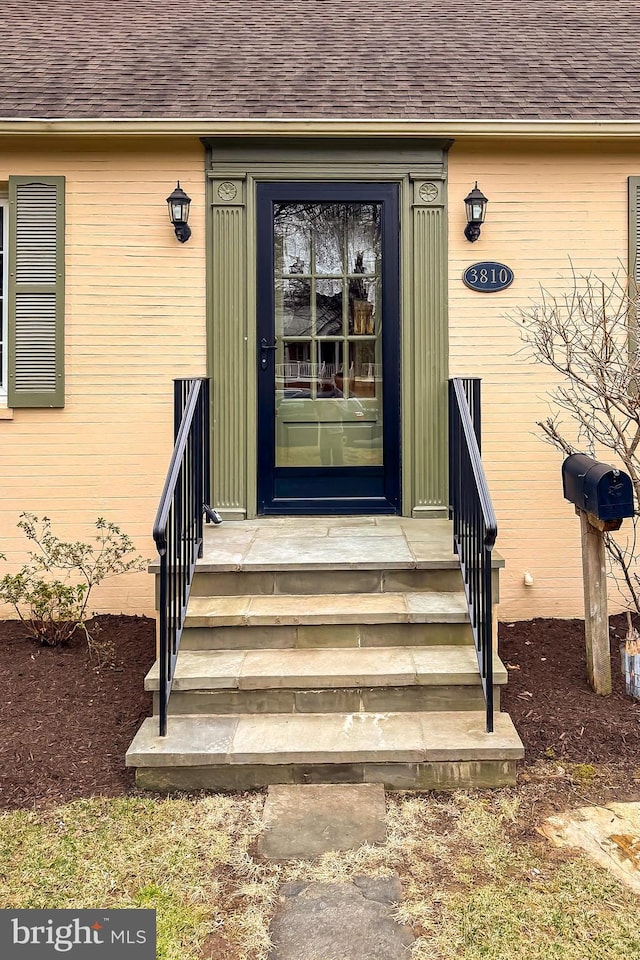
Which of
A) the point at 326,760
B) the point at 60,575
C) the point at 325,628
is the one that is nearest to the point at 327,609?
the point at 325,628

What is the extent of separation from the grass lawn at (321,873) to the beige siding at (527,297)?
7.16ft

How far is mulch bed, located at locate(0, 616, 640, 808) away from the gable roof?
3331mm

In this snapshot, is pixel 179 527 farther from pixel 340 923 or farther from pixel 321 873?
pixel 340 923

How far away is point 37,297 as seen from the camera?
4594 millimetres

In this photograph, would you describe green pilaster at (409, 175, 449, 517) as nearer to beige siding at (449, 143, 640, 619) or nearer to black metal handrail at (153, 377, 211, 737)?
beige siding at (449, 143, 640, 619)

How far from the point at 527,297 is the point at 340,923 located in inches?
153

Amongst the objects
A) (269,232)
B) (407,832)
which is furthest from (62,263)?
(407,832)

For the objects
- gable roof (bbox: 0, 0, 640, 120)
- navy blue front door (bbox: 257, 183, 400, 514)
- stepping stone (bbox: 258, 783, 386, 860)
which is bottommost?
stepping stone (bbox: 258, 783, 386, 860)

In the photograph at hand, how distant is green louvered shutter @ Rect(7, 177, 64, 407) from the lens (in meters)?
4.57

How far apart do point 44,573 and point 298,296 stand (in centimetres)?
253

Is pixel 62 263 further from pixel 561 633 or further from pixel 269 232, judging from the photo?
pixel 561 633

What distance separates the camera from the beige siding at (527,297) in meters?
4.65

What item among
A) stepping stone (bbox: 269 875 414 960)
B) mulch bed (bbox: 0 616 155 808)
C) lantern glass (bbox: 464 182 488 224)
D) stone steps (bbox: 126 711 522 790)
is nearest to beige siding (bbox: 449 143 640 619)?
lantern glass (bbox: 464 182 488 224)

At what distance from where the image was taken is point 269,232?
15.1 feet
